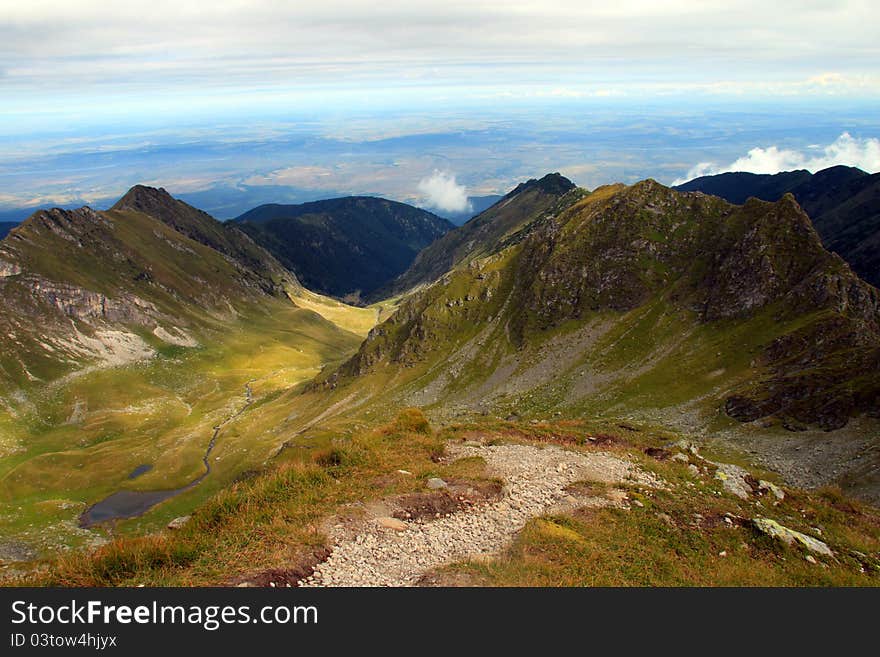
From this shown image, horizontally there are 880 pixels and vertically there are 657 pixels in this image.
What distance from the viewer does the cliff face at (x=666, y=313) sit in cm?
7612

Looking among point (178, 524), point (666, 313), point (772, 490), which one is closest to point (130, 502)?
point (178, 524)

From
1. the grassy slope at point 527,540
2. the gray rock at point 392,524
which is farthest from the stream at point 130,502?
the gray rock at point 392,524

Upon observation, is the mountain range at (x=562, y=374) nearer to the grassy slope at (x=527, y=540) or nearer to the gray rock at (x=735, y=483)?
the gray rock at (x=735, y=483)

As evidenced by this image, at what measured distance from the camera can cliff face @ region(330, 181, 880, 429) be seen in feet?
250

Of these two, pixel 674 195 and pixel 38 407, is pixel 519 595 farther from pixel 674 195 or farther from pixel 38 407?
pixel 38 407

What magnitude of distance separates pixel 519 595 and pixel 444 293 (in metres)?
149

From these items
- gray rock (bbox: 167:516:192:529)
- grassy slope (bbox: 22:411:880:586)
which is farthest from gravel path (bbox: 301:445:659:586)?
gray rock (bbox: 167:516:192:529)

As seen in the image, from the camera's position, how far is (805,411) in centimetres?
6056

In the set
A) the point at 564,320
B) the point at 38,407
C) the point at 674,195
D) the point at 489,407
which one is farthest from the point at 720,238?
the point at 38,407

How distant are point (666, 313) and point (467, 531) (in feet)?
362

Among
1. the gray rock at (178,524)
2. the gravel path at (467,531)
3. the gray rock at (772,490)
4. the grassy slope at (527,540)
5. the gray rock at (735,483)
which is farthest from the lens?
the gray rock at (772,490)

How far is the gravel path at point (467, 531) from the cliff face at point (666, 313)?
47.6 meters

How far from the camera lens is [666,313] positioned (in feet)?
381

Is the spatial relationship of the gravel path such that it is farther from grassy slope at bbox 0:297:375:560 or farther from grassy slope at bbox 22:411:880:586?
grassy slope at bbox 0:297:375:560
